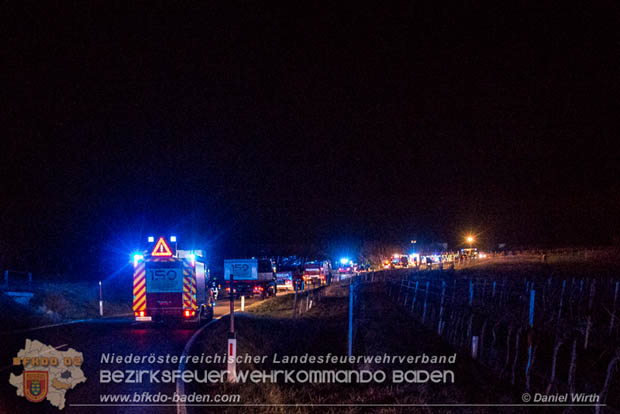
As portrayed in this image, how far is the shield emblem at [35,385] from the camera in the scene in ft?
21.6

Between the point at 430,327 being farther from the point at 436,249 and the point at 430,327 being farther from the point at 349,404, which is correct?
the point at 436,249

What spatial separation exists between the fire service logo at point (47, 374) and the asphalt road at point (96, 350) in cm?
11

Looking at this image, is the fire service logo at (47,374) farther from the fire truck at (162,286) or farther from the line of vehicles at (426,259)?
the line of vehicles at (426,259)

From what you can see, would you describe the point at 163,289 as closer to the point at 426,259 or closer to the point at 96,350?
the point at 96,350

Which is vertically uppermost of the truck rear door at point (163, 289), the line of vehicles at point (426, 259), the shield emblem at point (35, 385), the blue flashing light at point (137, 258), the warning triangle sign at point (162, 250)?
the warning triangle sign at point (162, 250)

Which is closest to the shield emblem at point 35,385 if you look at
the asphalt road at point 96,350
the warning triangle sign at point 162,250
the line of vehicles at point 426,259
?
the asphalt road at point 96,350

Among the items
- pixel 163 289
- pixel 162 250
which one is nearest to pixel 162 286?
pixel 163 289

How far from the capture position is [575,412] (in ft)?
20.4

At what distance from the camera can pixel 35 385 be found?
23.6ft

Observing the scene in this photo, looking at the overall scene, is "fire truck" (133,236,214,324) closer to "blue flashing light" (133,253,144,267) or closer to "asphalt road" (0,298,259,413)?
"blue flashing light" (133,253,144,267)

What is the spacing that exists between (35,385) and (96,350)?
3236mm

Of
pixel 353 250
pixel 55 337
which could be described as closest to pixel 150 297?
pixel 55 337

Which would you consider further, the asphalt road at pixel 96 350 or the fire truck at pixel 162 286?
the fire truck at pixel 162 286

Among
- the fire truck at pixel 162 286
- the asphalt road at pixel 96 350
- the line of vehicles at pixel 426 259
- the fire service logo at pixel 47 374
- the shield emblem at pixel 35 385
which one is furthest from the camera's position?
the line of vehicles at pixel 426 259
